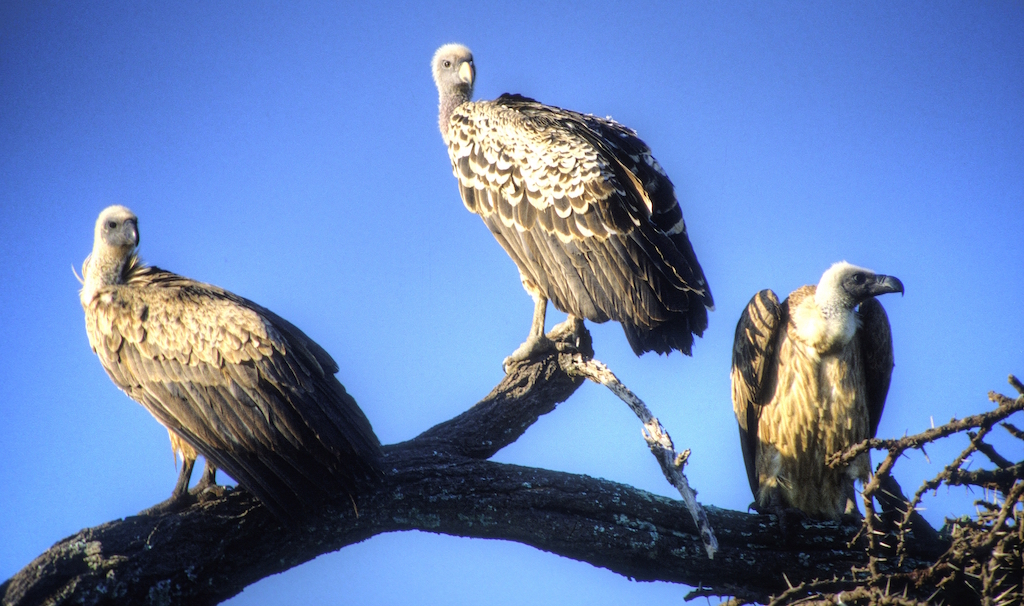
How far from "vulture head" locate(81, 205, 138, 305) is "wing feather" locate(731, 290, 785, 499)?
13.7 ft

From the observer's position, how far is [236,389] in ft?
15.3

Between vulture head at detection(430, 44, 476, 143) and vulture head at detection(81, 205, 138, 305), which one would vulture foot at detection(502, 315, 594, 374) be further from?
vulture head at detection(81, 205, 138, 305)

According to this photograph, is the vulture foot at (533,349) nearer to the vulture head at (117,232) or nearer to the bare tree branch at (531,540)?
the bare tree branch at (531,540)

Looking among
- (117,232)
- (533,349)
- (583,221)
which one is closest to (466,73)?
(583,221)

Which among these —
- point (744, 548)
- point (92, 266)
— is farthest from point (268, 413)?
point (744, 548)

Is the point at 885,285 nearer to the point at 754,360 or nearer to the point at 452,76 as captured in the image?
the point at 754,360

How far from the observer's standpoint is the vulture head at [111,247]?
17.7ft

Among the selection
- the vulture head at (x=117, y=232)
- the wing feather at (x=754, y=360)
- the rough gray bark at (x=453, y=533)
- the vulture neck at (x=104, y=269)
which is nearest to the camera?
the rough gray bark at (x=453, y=533)

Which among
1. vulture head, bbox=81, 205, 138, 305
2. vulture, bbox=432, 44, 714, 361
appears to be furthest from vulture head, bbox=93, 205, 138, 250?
vulture, bbox=432, 44, 714, 361

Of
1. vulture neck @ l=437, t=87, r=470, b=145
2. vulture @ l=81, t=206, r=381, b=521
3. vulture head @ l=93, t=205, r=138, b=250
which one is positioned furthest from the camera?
vulture neck @ l=437, t=87, r=470, b=145

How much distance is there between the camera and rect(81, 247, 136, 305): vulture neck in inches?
209

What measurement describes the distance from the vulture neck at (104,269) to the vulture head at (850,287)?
4622 millimetres

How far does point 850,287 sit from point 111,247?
194 inches

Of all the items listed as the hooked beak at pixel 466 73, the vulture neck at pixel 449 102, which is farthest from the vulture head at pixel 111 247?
the hooked beak at pixel 466 73
